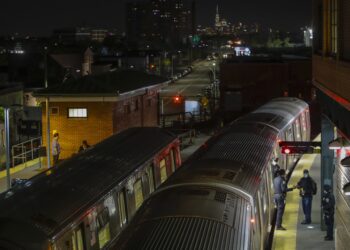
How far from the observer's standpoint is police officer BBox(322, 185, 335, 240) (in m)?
13.7

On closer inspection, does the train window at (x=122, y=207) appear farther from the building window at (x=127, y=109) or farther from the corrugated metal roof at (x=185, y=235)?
the building window at (x=127, y=109)

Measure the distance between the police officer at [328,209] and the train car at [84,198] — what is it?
12.1 feet

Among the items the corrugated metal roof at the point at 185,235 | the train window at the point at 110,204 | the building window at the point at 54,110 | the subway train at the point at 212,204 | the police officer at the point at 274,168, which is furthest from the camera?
the building window at the point at 54,110

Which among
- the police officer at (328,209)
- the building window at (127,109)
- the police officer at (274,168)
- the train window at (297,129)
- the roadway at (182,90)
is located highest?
the building window at (127,109)

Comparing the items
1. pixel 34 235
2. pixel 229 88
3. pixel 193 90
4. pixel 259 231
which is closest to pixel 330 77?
pixel 259 231

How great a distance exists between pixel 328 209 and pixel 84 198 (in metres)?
6.28

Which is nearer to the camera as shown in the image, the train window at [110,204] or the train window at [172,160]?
the train window at [110,204]

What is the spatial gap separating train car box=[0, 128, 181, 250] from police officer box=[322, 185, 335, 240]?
3.70 metres

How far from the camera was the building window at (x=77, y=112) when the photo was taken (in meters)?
23.2

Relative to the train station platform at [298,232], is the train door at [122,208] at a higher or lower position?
higher

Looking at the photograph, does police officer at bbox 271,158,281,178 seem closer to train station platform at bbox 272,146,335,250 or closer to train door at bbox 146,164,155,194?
train station platform at bbox 272,146,335,250

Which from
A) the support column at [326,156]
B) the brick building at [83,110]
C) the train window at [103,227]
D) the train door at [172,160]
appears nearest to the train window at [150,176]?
the train door at [172,160]

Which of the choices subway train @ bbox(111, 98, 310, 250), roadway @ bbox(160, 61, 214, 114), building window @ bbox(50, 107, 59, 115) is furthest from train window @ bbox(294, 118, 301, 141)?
roadway @ bbox(160, 61, 214, 114)

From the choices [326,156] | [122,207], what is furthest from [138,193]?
[326,156]
